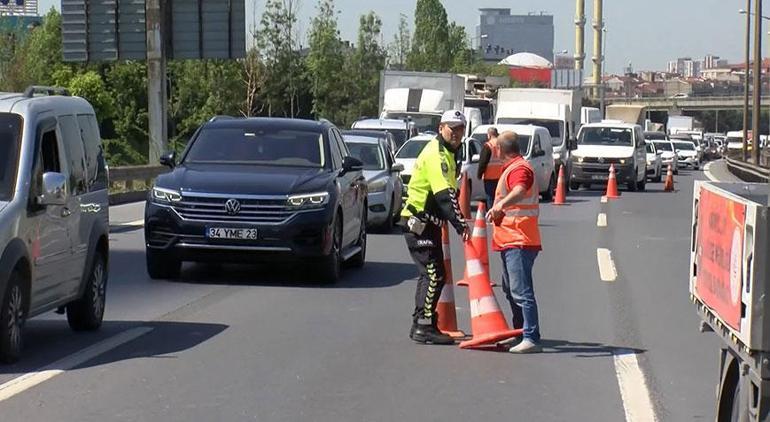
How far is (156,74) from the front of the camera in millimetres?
41312

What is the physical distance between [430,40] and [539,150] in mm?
55667

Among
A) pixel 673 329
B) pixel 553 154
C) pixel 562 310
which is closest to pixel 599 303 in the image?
pixel 562 310

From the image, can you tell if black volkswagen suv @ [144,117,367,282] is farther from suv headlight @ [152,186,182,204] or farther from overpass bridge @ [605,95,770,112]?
overpass bridge @ [605,95,770,112]

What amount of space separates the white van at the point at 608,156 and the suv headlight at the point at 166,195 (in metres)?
28.3

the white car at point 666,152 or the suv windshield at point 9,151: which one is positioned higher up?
the suv windshield at point 9,151

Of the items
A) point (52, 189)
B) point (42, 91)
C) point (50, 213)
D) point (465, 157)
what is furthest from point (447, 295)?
point (465, 157)

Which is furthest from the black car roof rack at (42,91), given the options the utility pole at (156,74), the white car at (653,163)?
the white car at (653,163)

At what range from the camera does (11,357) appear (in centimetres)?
980

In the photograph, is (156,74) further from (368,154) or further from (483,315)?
(483,315)

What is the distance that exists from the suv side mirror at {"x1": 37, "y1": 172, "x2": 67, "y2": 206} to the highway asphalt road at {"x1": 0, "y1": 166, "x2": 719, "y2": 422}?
3.60 feet

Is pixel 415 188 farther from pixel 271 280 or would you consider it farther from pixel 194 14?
pixel 194 14

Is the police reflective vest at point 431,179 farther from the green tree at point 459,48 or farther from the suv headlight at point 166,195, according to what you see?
the green tree at point 459,48

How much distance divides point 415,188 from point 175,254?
4576mm

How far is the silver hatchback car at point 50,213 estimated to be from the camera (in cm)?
974
